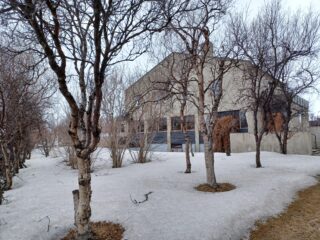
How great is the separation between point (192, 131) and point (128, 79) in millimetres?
12000

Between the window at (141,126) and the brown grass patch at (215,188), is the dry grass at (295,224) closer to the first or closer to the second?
the brown grass patch at (215,188)

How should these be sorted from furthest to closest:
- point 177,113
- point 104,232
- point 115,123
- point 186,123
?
point 177,113, point 186,123, point 115,123, point 104,232

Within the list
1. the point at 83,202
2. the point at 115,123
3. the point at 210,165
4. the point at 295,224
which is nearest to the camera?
the point at 83,202

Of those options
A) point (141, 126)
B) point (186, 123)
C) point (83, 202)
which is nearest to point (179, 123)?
point (186, 123)

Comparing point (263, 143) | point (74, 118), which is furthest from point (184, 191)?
point (263, 143)

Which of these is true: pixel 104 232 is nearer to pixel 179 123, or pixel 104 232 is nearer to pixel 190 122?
pixel 190 122

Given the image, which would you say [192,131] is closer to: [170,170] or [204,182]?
[170,170]

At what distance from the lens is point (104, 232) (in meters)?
5.78

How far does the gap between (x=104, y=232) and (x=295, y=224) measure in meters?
4.13

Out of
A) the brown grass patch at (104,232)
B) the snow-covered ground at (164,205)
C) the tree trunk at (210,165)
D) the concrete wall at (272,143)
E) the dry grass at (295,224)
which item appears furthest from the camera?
the concrete wall at (272,143)

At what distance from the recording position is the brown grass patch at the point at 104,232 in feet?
18.3

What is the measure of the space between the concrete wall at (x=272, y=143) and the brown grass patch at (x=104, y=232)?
15.5 m

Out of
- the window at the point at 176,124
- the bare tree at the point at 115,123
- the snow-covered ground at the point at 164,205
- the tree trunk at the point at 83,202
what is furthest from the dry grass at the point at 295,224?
the window at the point at 176,124

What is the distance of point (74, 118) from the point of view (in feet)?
16.6
